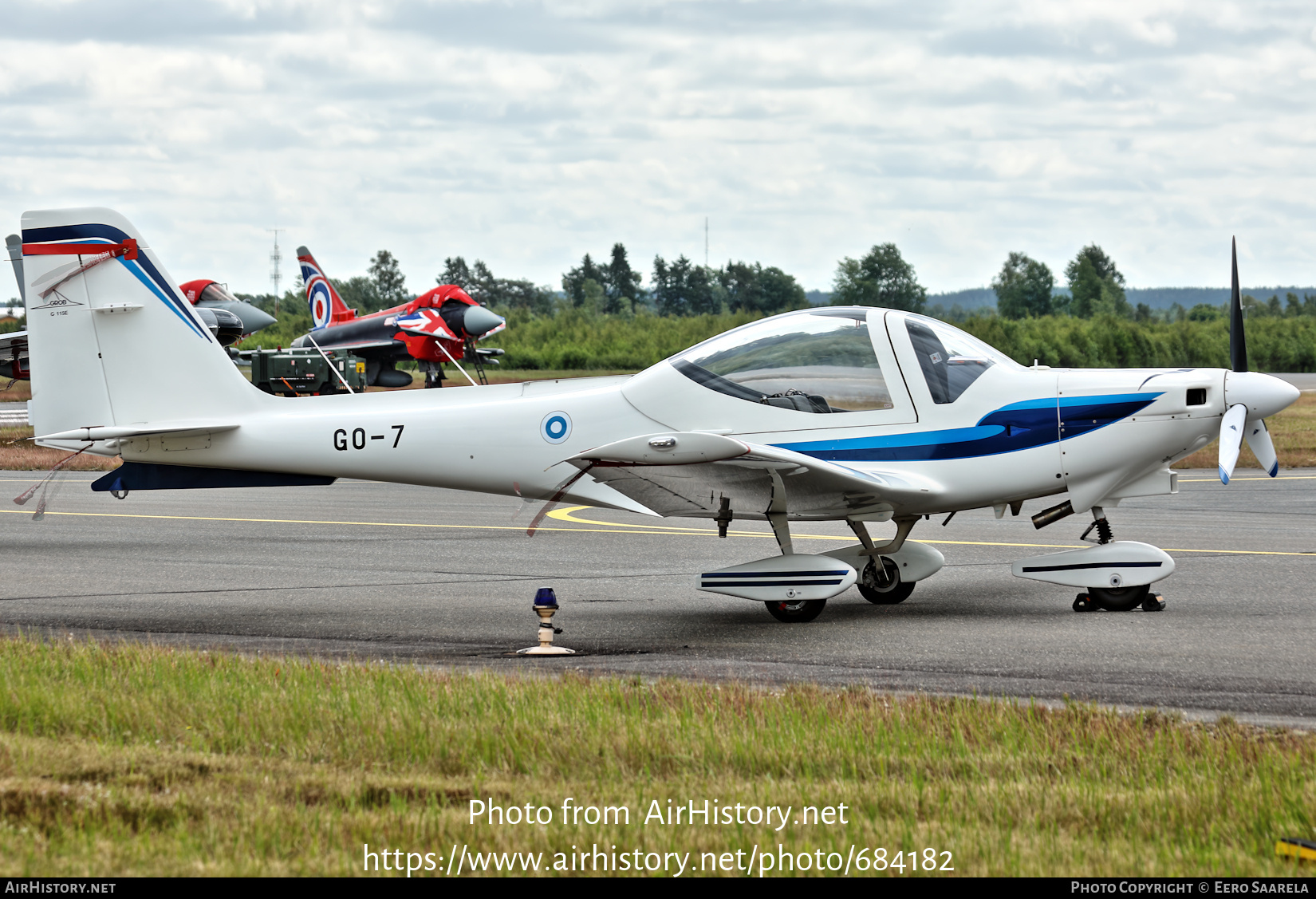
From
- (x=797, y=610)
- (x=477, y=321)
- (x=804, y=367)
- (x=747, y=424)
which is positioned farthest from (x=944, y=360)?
(x=477, y=321)

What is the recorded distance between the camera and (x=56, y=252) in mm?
10367

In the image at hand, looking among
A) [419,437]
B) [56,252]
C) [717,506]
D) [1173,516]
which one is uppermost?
[56,252]

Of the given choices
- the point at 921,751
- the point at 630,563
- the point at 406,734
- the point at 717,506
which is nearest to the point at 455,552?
the point at 630,563

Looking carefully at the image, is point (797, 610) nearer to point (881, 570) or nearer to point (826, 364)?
point (881, 570)

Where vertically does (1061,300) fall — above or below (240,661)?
above

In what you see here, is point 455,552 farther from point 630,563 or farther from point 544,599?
point 544,599

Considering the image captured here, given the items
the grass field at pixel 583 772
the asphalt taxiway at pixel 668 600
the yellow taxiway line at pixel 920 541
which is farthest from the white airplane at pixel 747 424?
the yellow taxiway line at pixel 920 541

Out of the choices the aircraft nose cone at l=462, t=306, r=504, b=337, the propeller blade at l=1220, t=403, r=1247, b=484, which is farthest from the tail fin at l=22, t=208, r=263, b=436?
the aircraft nose cone at l=462, t=306, r=504, b=337

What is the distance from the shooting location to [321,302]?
170 ft

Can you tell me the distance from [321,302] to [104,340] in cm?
4271

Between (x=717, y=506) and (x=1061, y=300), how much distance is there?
11615 centimetres

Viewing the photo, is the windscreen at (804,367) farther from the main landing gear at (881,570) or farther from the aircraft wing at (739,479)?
the main landing gear at (881,570)

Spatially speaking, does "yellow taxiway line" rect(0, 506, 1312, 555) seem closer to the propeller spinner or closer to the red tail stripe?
the propeller spinner

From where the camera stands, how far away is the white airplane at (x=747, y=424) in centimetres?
940
